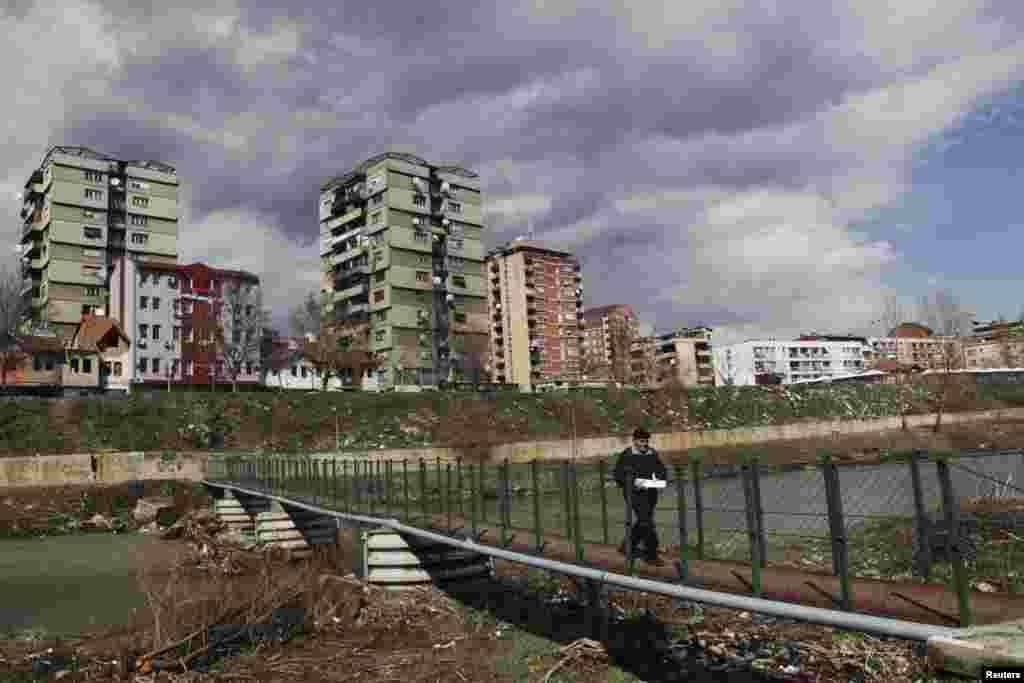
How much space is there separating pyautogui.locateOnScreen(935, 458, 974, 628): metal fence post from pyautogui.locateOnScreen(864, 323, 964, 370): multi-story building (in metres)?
96.4

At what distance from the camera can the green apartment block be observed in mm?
90438

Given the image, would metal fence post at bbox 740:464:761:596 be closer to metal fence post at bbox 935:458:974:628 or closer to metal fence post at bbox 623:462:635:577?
metal fence post at bbox 623:462:635:577

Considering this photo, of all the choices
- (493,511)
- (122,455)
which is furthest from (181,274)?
(493,511)

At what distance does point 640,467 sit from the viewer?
10.5 meters

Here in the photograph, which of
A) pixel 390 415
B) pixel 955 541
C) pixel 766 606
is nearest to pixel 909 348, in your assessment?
pixel 390 415

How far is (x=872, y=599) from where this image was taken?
23.7 feet

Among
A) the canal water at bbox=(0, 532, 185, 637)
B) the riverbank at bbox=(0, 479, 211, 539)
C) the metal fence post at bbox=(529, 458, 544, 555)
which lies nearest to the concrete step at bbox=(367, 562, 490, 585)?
the canal water at bbox=(0, 532, 185, 637)

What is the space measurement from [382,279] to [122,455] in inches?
2021

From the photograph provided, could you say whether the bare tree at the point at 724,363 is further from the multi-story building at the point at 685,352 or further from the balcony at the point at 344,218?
the balcony at the point at 344,218

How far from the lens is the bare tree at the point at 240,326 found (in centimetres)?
7969

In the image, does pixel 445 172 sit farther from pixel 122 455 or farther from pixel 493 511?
pixel 493 511

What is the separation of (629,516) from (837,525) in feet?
11.3

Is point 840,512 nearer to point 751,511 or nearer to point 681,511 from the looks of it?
point 751,511

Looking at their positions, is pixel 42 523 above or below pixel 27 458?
below
